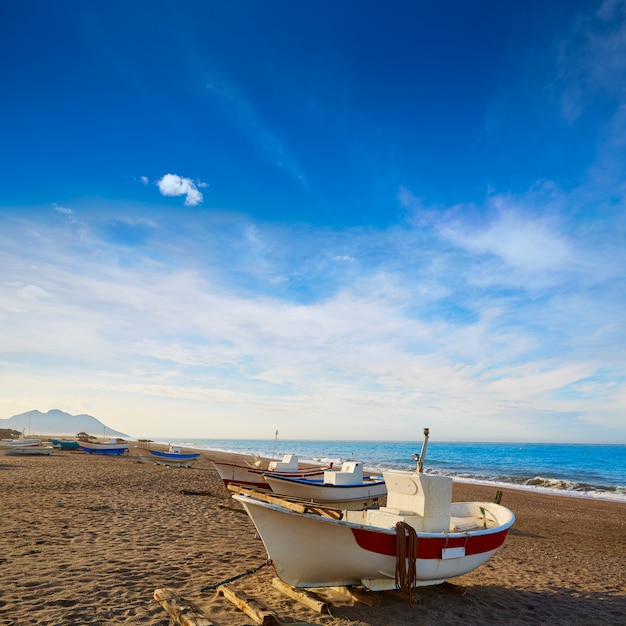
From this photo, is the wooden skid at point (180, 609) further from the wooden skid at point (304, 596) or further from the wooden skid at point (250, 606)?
the wooden skid at point (304, 596)

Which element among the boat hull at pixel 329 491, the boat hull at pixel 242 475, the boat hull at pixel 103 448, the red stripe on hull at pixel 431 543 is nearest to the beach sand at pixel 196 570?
the red stripe on hull at pixel 431 543

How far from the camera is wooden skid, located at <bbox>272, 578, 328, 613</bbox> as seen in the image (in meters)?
6.11

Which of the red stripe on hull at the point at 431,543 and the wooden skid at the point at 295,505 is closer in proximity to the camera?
the wooden skid at the point at 295,505

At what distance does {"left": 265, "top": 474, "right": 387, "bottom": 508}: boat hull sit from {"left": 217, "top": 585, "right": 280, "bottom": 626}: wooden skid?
7.75m

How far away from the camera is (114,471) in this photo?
902 inches

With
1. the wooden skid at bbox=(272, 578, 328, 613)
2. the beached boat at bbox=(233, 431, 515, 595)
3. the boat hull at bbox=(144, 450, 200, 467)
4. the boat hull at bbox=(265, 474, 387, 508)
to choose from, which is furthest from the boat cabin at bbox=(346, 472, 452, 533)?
the boat hull at bbox=(144, 450, 200, 467)

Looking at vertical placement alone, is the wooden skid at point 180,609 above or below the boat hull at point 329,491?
below

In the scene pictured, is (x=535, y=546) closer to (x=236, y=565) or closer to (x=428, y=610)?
(x=428, y=610)

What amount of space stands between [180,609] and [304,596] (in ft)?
5.83

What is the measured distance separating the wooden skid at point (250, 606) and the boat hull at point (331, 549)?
0.61 metres

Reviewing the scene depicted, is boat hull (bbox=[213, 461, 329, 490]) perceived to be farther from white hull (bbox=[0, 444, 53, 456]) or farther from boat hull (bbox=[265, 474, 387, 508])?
white hull (bbox=[0, 444, 53, 456])

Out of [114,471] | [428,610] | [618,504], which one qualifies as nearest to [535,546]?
[428,610]

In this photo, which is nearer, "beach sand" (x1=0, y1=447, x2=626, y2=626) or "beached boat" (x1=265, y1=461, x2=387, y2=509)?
"beach sand" (x1=0, y1=447, x2=626, y2=626)

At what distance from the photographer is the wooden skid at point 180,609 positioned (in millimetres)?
5121
